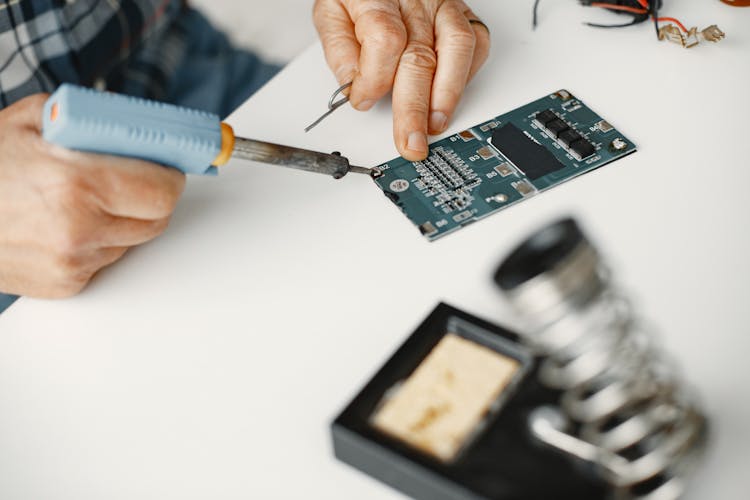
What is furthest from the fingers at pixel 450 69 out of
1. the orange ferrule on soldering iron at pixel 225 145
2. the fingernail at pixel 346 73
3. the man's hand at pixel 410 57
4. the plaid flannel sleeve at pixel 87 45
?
the plaid flannel sleeve at pixel 87 45

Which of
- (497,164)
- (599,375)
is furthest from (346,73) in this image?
(599,375)

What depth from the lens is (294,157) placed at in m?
0.85

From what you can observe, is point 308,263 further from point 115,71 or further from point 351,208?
point 115,71

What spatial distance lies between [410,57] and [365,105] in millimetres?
90

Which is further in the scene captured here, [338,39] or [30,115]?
[338,39]

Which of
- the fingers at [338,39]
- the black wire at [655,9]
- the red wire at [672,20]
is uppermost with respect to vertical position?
the black wire at [655,9]

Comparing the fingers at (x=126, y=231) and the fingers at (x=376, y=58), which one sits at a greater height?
the fingers at (x=376, y=58)

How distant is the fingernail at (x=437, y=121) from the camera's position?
0.97 meters

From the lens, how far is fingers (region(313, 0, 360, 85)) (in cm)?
104

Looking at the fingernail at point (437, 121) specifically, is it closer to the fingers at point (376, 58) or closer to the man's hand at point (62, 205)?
the fingers at point (376, 58)

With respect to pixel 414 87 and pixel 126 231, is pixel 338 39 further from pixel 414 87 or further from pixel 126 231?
pixel 126 231

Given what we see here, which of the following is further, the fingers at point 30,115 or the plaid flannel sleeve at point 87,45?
the plaid flannel sleeve at point 87,45

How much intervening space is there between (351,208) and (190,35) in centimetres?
80

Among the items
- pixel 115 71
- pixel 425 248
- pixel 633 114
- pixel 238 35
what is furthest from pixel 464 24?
pixel 238 35
